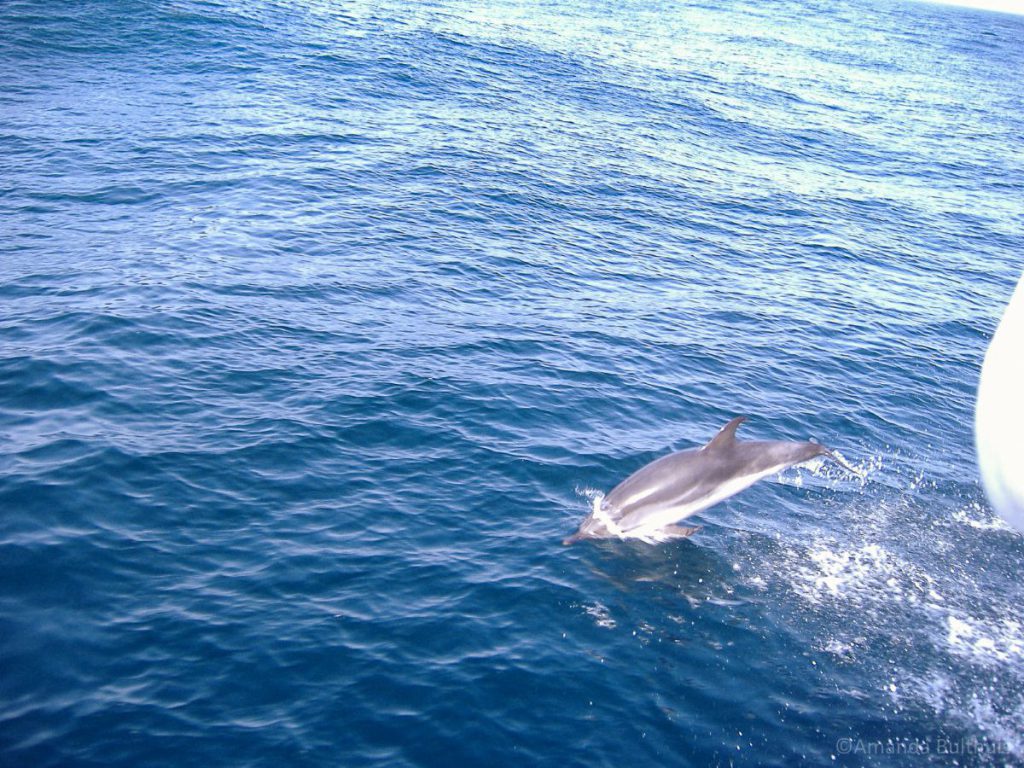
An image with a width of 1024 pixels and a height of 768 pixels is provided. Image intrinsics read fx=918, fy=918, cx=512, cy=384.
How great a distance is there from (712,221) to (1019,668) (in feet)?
77.0

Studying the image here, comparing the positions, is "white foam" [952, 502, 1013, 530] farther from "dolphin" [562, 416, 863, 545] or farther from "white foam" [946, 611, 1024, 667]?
"dolphin" [562, 416, 863, 545]

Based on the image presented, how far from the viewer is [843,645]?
15.0m

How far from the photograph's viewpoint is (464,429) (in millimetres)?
20344

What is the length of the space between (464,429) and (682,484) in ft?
18.0

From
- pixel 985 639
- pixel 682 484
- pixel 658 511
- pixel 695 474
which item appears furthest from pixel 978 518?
pixel 658 511

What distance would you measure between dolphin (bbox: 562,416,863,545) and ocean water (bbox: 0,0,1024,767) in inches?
19.7

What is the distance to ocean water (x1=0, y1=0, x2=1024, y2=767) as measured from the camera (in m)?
13.2

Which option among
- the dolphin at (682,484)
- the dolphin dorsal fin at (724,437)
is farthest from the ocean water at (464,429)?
the dolphin dorsal fin at (724,437)

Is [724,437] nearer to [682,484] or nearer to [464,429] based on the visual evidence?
[682,484]

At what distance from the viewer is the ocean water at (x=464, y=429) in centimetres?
1322

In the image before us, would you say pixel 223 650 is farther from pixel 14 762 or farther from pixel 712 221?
pixel 712 221

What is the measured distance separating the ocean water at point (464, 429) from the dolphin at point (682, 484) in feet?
1.64

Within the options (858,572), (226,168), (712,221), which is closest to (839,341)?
(712,221)

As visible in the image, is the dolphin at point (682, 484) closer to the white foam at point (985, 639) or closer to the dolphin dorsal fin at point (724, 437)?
the dolphin dorsal fin at point (724, 437)
